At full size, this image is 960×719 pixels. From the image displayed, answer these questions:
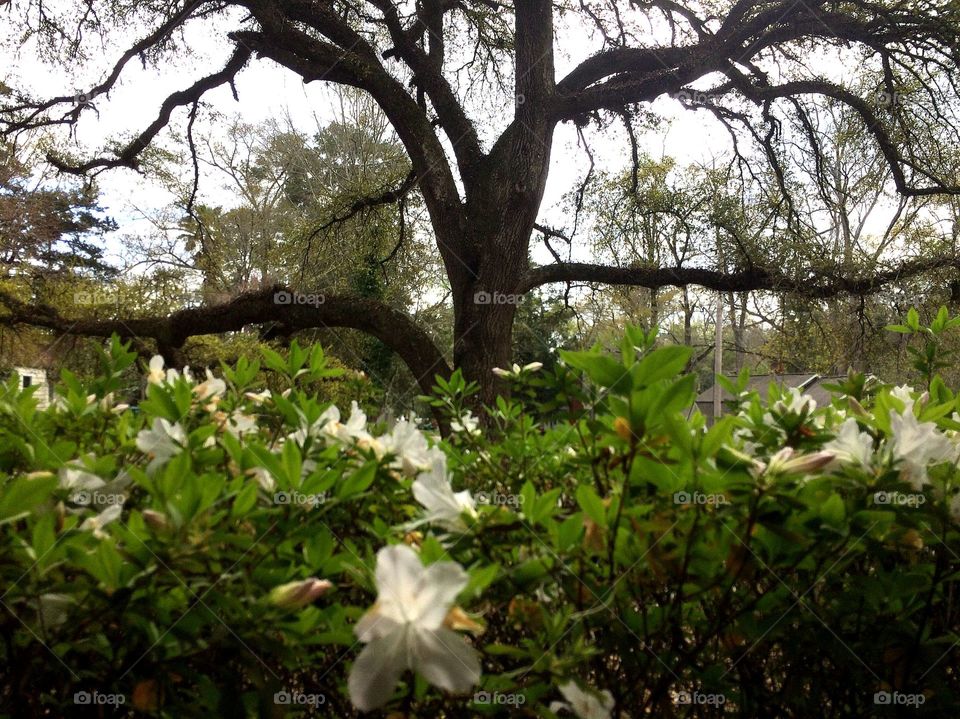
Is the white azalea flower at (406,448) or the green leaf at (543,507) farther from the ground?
the white azalea flower at (406,448)

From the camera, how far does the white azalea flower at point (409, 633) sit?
51 centimetres

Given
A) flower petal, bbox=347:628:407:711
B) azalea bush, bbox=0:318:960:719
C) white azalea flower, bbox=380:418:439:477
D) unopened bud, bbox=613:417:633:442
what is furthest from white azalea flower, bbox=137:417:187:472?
unopened bud, bbox=613:417:633:442

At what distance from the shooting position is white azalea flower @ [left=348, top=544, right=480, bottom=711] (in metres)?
0.51

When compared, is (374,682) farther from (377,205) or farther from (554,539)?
(377,205)

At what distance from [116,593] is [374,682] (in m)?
0.22

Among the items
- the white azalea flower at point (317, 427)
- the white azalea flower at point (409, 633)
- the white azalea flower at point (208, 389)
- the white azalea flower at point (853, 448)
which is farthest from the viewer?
the white azalea flower at point (208, 389)

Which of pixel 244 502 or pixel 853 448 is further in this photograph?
pixel 853 448

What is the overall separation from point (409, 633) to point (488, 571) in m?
0.08

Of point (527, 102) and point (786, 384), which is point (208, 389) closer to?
point (786, 384)

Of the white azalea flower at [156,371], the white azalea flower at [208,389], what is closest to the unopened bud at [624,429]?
the white azalea flower at [208,389]

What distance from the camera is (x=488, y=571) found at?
0.56 metres

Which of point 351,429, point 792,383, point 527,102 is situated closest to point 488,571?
point 351,429

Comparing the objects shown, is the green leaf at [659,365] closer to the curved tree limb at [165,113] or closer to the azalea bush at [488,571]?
the azalea bush at [488,571]

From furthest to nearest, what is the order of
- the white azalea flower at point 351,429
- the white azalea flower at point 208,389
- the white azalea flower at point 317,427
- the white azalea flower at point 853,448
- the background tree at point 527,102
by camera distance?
1. the background tree at point 527,102
2. the white azalea flower at point 208,389
3. the white azalea flower at point 351,429
4. the white azalea flower at point 317,427
5. the white azalea flower at point 853,448
